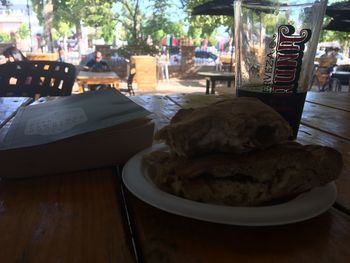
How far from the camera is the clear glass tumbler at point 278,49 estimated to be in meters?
0.56

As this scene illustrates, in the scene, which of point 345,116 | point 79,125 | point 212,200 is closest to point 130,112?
point 79,125

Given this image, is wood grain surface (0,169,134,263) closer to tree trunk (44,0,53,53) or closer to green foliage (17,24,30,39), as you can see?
tree trunk (44,0,53,53)

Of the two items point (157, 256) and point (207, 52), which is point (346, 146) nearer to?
point (157, 256)

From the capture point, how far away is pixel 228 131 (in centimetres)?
34

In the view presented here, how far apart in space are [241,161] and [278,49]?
308 mm

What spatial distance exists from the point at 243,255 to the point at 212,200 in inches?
2.4

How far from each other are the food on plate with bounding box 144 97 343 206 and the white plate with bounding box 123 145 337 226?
1cm

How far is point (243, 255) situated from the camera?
0.30 meters

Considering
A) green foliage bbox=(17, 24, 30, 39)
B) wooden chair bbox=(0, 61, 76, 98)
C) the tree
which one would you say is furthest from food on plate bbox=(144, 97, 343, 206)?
green foliage bbox=(17, 24, 30, 39)

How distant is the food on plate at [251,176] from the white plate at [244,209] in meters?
0.01

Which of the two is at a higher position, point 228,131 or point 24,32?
point 228,131

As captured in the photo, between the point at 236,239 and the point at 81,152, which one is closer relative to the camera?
the point at 236,239

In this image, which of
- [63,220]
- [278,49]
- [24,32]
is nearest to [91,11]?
[24,32]

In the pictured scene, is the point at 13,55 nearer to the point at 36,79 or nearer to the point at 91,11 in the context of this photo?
the point at 36,79
